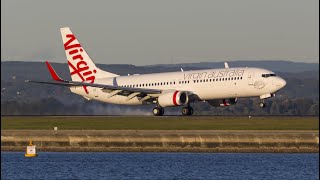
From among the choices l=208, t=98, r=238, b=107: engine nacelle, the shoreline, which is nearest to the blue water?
the shoreline

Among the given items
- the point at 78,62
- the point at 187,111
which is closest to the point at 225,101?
the point at 187,111

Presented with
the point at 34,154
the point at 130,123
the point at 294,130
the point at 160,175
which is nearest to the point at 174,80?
the point at 130,123

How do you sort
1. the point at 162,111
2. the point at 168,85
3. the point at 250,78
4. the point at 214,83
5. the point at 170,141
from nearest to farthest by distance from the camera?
the point at 170,141
the point at 250,78
the point at 214,83
the point at 162,111
the point at 168,85

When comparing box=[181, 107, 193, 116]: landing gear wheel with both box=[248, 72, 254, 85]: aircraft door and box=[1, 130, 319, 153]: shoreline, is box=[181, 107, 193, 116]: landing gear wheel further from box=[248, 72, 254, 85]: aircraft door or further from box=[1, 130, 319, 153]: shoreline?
box=[1, 130, 319, 153]: shoreline

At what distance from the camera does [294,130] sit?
8900 cm

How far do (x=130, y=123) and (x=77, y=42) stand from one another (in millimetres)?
27432

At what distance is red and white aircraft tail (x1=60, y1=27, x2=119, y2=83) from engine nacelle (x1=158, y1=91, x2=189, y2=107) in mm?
12743

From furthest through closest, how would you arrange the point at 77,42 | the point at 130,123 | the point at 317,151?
the point at 77,42 → the point at 130,123 → the point at 317,151

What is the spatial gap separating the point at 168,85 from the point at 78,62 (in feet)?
48.5

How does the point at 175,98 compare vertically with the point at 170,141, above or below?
above

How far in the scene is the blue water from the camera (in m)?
67.9

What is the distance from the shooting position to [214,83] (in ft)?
360

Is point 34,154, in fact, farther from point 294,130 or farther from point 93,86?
point 93,86

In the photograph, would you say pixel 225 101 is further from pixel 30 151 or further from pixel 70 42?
pixel 30 151
